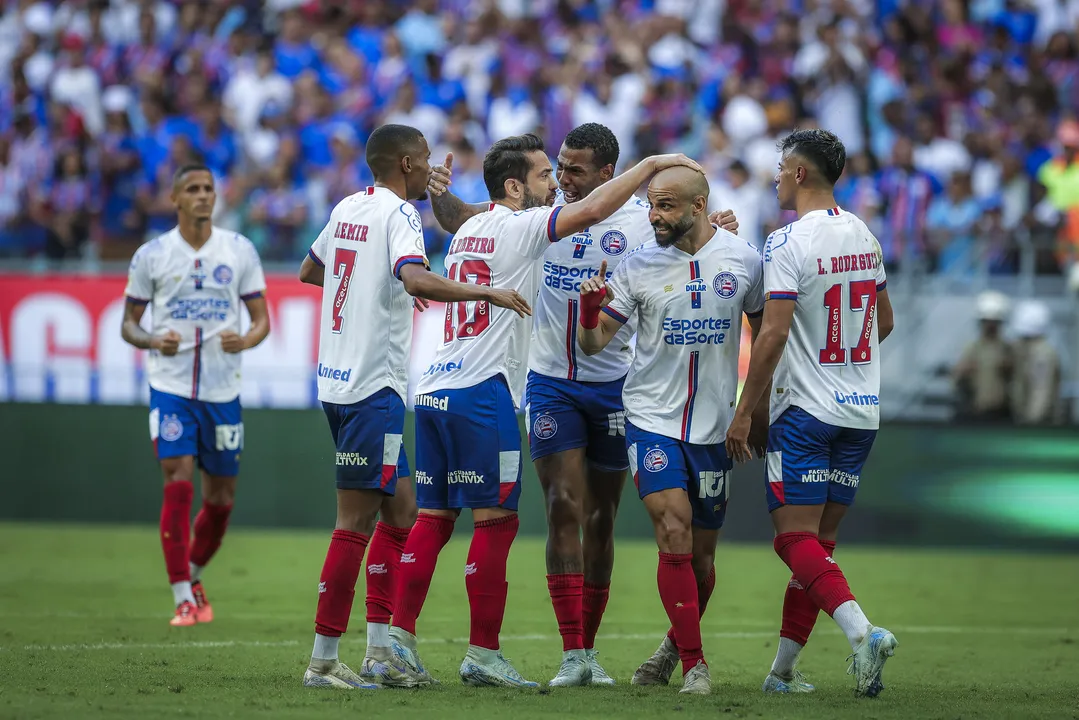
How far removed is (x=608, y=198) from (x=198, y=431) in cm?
438

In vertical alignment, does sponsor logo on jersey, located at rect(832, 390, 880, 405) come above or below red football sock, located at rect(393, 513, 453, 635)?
above

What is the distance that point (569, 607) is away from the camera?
7.30 meters

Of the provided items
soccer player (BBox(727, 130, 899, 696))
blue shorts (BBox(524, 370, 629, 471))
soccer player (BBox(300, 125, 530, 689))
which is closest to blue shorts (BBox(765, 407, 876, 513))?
soccer player (BBox(727, 130, 899, 696))

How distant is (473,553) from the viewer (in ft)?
23.4

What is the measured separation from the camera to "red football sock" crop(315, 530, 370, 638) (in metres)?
6.89

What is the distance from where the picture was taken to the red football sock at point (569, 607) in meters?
7.28

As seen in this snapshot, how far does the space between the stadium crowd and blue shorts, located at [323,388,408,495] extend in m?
9.56

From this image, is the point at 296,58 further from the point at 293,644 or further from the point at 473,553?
the point at 473,553

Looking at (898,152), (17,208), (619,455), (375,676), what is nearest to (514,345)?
(619,455)

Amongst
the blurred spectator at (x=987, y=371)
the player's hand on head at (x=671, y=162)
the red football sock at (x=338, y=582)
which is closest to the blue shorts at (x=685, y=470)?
the player's hand on head at (x=671, y=162)

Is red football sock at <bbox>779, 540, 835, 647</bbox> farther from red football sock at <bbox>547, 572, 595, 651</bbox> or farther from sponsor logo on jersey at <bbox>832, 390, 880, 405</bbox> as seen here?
red football sock at <bbox>547, 572, 595, 651</bbox>

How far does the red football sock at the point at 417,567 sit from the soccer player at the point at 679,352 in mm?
1052

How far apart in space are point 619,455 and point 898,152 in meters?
11.0

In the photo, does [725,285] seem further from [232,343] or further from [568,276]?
[232,343]
